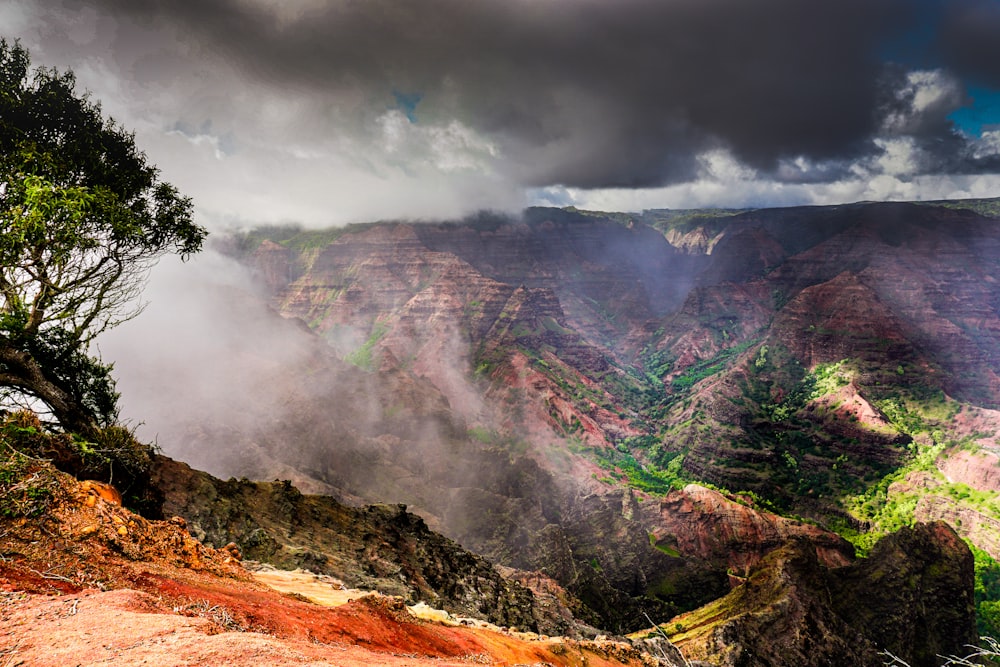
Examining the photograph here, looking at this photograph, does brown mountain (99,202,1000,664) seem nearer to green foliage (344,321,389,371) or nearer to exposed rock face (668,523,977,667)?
green foliage (344,321,389,371)

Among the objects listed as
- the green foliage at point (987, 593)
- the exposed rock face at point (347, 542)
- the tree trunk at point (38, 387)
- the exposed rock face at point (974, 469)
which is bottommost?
the green foliage at point (987, 593)

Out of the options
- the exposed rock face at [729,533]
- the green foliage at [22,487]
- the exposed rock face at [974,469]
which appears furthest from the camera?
the exposed rock face at [974,469]

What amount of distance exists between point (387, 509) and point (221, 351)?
67388 mm

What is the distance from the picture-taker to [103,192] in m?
14.5

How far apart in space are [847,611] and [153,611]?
2602 inches

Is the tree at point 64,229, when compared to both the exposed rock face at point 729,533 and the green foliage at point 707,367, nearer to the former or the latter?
the exposed rock face at point 729,533

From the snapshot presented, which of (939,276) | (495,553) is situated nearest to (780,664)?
(495,553)

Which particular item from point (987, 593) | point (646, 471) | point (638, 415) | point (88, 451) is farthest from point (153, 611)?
point (638, 415)

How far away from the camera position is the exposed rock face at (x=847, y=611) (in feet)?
121

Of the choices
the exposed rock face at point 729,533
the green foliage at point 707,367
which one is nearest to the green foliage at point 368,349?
the exposed rock face at point 729,533

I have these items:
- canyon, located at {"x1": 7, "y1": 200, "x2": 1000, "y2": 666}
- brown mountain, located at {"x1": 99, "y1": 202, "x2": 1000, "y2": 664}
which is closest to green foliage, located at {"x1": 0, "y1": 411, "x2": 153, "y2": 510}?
canyon, located at {"x1": 7, "y1": 200, "x2": 1000, "y2": 666}

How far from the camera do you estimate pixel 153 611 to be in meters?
8.32

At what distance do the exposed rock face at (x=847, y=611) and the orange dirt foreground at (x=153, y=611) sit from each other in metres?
31.0

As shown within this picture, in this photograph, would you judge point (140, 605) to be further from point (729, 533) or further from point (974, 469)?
point (974, 469)
